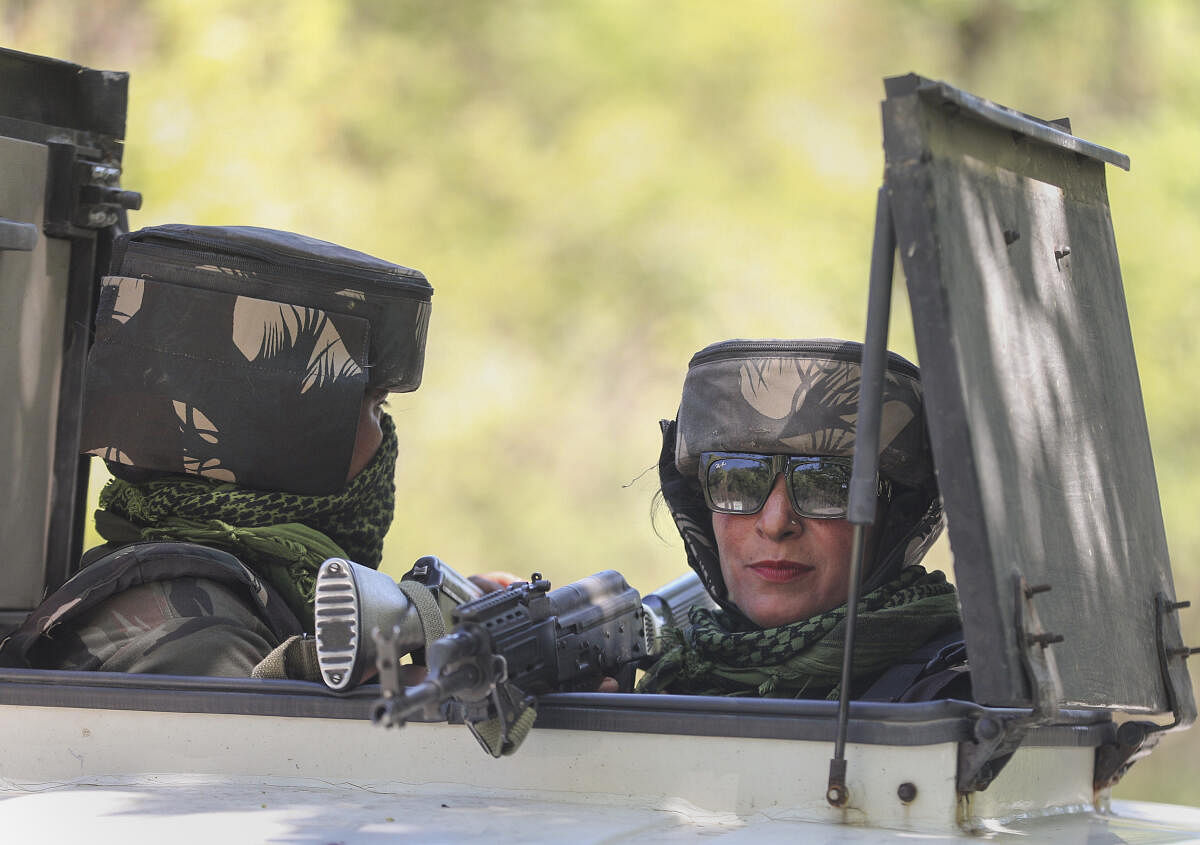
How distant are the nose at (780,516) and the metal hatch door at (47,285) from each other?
1.74 metres

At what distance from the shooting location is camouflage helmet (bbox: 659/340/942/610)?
125 inches

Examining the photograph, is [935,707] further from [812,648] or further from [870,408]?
[812,648]

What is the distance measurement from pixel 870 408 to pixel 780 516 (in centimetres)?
88

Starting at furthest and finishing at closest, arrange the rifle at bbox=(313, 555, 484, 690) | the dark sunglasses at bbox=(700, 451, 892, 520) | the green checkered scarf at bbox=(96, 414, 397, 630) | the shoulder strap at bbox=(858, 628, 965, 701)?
the green checkered scarf at bbox=(96, 414, 397, 630) → the dark sunglasses at bbox=(700, 451, 892, 520) → the shoulder strap at bbox=(858, 628, 965, 701) → the rifle at bbox=(313, 555, 484, 690)

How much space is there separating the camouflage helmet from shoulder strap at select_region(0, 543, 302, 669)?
42.4 inches

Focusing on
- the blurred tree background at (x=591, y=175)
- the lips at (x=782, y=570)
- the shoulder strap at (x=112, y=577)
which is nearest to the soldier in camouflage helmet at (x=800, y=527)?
the lips at (x=782, y=570)

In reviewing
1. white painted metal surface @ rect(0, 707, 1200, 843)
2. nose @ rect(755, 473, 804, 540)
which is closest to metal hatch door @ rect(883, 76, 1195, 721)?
white painted metal surface @ rect(0, 707, 1200, 843)

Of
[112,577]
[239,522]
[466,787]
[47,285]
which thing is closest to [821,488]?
[466,787]

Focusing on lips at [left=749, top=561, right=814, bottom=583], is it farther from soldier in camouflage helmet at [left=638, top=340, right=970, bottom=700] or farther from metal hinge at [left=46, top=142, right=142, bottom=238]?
metal hinge at [left=46, top=142, right=142, bottom=238]

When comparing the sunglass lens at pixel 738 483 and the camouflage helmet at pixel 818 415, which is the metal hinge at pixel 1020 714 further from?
the sunglass lens at pixel 738 483

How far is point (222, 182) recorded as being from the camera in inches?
516

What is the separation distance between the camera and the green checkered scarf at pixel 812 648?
305 centimetres

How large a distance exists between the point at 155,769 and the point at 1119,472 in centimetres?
189

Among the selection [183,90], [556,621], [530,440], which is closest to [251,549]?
[556,621]
